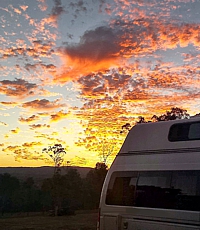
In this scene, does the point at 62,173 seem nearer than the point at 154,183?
No

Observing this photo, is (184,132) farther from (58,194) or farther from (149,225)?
(58,194)

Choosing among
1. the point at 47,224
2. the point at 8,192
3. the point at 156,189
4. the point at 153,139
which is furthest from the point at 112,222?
the point at 8,192

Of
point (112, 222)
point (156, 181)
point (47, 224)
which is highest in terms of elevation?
point (156, 181)

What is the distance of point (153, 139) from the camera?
313 inches

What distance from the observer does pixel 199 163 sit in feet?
22.2

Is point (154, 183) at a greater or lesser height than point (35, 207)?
greater

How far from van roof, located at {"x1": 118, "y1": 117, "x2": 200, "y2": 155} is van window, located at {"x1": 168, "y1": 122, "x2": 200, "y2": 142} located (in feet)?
0.23

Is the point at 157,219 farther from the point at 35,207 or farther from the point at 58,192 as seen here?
the point at 35,207

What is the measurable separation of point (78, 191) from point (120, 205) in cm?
3810

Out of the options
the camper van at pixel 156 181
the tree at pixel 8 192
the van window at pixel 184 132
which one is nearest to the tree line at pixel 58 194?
the tree at pixel 8 192

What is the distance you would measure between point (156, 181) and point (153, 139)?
0.92m

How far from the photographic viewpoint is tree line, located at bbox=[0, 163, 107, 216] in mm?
43250

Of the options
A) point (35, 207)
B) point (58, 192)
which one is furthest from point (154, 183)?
point (35, 207)

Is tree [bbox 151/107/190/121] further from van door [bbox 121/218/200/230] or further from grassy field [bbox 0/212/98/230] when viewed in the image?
van door [bbox 121/218/200/230]
